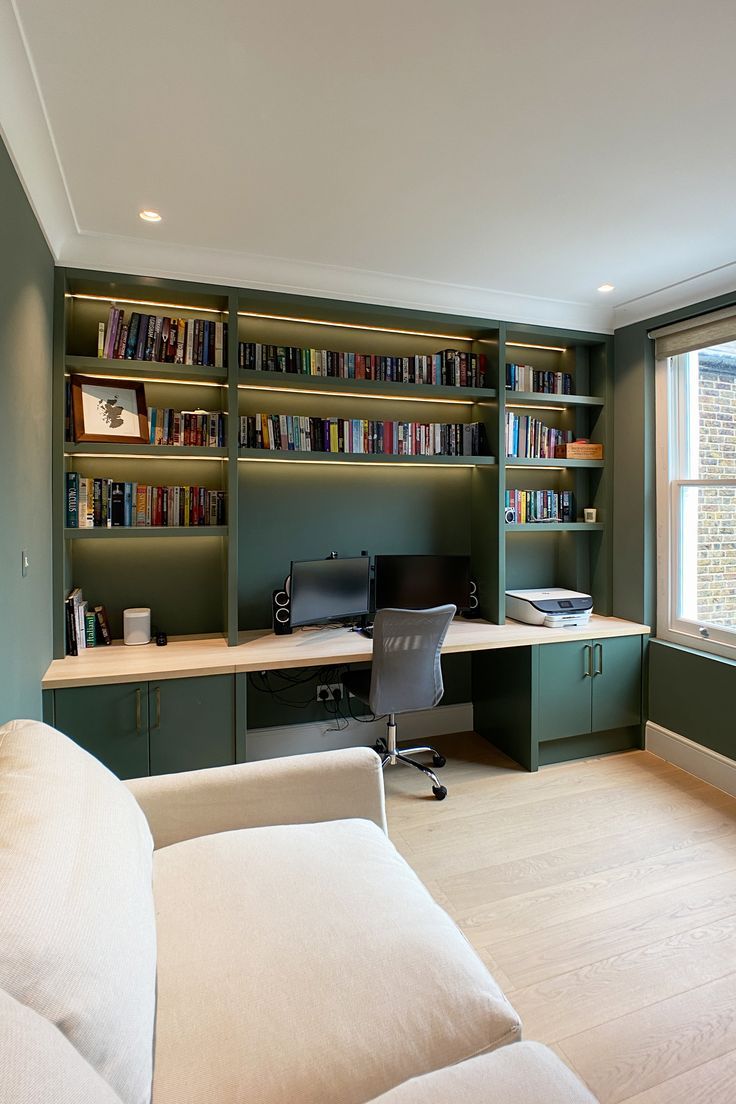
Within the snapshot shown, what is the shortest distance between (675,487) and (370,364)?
1.90 m

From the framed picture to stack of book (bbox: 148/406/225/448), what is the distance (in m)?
0.05

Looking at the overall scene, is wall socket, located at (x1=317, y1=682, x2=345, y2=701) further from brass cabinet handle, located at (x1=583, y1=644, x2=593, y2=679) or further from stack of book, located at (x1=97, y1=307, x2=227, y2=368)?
stack of book, located at (x1=97, y1=307, x2=227, y2=368)

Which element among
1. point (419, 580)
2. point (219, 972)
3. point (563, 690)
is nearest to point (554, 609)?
point (563, 690)

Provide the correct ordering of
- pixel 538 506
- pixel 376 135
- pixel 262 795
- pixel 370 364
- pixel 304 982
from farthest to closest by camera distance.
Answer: pixel 538 506, pixel 370 364, pixel 376 135, pixel 262 795, pixel 304 982

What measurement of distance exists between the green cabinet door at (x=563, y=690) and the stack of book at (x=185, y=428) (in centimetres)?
206

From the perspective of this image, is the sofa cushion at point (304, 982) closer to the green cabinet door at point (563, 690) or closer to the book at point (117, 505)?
the book at point (117, 505)

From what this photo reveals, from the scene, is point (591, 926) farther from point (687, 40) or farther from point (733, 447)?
point (687, 40)

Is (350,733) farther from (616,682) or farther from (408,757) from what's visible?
(616,682)

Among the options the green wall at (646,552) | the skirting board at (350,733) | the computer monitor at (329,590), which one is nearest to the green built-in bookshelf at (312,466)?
the green wall at (646,552)

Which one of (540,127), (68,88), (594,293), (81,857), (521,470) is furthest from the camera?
(521,470)

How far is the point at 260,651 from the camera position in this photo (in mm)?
2908

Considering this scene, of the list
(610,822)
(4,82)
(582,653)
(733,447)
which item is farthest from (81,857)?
(733,447)

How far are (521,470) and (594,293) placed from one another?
112 centimetres

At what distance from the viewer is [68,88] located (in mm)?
1717
